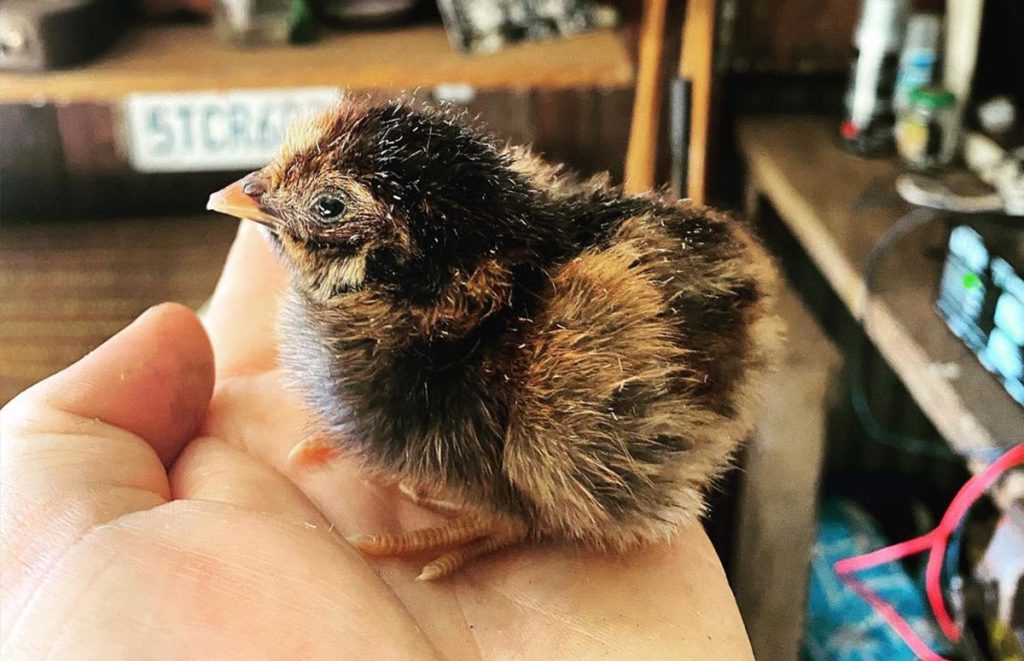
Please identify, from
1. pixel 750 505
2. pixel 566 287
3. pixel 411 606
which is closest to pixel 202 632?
pixel 411 606

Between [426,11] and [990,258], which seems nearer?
[990,258]

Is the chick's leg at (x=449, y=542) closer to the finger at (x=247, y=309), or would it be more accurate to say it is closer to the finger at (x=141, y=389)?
the finger at (x=141, y=389)

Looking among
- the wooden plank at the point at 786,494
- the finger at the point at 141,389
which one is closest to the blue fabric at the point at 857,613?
the wooden plank at the point at 786,494

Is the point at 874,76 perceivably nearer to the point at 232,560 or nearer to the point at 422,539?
the point at 422,539

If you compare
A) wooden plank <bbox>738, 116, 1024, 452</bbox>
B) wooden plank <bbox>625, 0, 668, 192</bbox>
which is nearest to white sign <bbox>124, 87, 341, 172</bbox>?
wooden plank <bbox>625, 0, 668, 192</bbox>

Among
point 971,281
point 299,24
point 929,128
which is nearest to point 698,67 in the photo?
point 929,128

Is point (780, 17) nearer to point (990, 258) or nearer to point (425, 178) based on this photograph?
point (990, 258)
